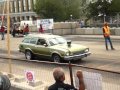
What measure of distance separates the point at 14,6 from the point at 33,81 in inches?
4285

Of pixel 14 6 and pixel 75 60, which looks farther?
pixel 14 6

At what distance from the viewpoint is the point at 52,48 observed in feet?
61.8

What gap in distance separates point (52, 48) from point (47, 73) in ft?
30.2

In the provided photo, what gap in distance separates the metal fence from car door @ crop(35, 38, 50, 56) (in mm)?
7224

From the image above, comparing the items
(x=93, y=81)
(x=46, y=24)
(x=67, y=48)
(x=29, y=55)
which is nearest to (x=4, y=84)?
(x=93, y=81)

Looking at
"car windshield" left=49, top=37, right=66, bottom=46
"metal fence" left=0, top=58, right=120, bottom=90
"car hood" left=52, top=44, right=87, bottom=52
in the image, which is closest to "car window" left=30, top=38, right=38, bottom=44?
"car windshield" left=49, top=37, right=66, bottom=46

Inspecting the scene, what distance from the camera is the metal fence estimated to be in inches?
290

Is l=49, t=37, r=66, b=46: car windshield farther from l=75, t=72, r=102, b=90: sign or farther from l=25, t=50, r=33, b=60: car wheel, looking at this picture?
→ l=75, t=72, r=102, b=90: sign

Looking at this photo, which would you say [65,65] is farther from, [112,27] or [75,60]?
[112,27]

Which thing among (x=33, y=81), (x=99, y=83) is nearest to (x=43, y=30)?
(x=33, y=81)

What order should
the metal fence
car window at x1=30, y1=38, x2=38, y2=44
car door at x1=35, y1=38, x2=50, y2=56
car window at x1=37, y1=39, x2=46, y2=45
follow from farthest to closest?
car window at x1=30, y1=38, x2=38, y2=44 < car window at x1=37, y1=39, x2=46, y2=45 < car door at x1=35, y1=38, x2=50, y2=56 < the metal fence

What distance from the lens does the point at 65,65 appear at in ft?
28.9

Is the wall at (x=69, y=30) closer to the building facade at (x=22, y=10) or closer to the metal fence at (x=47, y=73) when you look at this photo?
the metal fence at (x=47, y=73)

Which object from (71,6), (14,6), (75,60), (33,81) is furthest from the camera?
(14,6)
